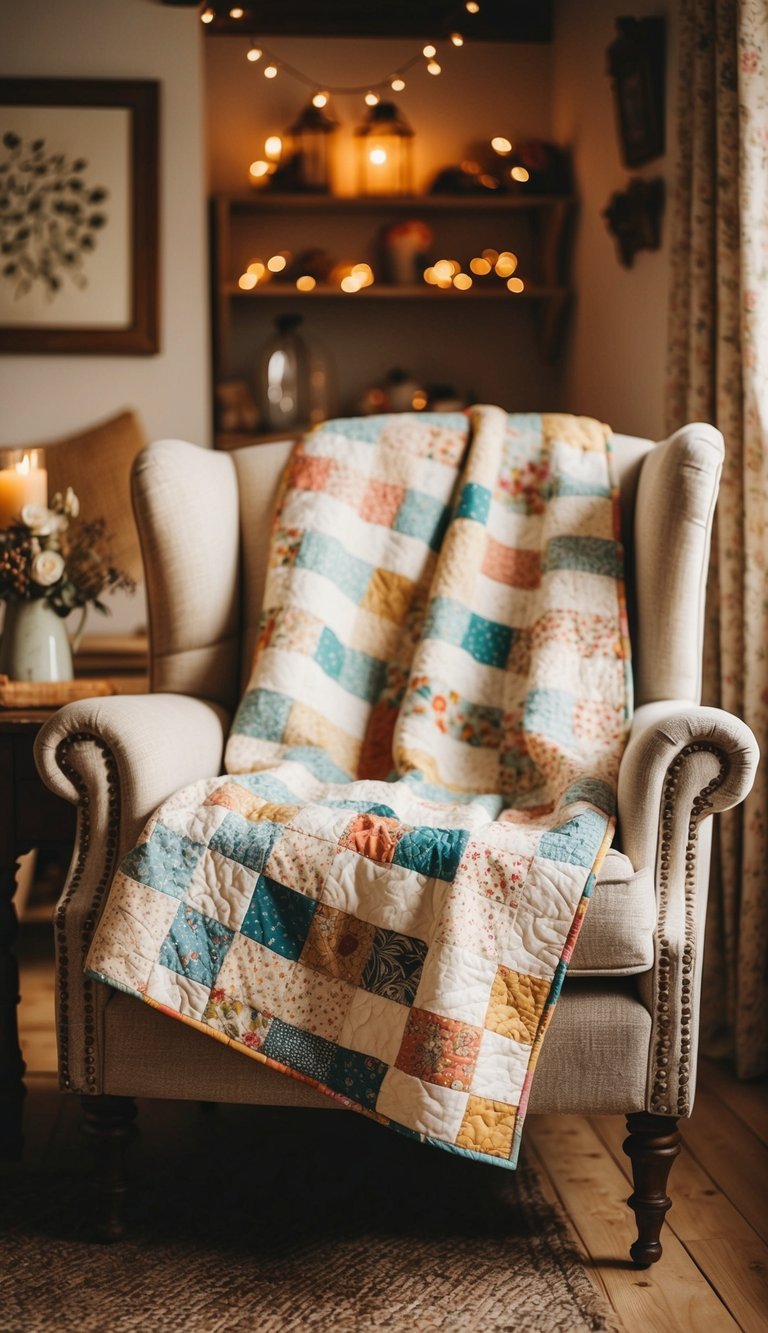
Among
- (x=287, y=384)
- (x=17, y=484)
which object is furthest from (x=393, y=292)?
(x=17, y=484)

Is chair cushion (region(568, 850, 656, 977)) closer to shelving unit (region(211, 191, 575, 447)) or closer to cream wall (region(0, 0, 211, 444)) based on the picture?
cream wall (region(0, 0, 211, 444))

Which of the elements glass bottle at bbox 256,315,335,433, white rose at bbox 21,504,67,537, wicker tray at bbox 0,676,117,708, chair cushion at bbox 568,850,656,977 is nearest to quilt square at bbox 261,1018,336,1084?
chair cushion at bbox 568,850,656,977

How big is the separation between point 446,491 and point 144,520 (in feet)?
1.62

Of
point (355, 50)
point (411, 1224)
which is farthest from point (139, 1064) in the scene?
point (355, 50)

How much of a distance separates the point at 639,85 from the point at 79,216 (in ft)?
4.48

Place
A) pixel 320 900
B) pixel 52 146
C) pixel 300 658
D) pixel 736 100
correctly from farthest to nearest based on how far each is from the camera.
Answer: pixel 52 146 → pixel 736 100 → pixel 300 658 → pixel 320 900

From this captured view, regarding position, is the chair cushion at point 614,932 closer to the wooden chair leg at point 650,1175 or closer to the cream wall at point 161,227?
the wooden chair leg at point 650,1175

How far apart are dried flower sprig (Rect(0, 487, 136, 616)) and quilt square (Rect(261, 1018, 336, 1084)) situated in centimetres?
80

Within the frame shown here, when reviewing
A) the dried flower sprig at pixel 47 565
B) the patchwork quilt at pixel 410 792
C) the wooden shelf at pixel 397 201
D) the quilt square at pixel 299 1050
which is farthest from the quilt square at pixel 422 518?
the wooden shelf at pixel 397 201

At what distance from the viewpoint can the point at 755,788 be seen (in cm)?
207

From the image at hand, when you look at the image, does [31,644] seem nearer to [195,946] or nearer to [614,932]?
[195,946]

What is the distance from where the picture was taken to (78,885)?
1.57 meters

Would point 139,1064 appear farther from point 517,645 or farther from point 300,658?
point 517,645

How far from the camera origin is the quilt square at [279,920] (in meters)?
1.50
